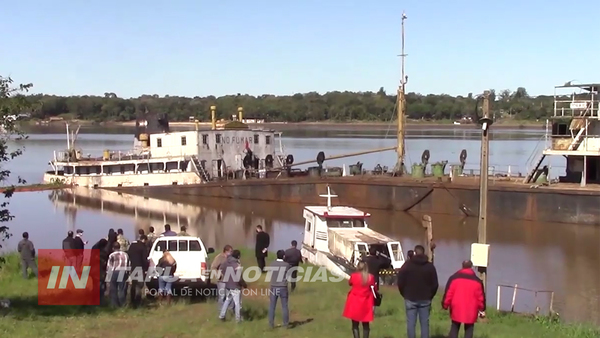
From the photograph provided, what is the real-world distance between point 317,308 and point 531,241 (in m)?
18.6

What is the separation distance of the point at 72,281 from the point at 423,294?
27.5 feet

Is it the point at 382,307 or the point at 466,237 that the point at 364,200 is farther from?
the point at 382,307

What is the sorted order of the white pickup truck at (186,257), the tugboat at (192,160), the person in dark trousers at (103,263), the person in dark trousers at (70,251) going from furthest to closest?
the tugboat at (192,160)
the person in dark trousers at (70,251)
the white pickup truck at (186,257)
the person in dark trousers at (103,263)

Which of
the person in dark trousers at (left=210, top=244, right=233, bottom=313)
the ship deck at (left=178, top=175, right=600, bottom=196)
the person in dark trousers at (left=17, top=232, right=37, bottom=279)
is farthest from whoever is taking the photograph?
the ship deck at (left=178, top=175, right=600, bottom=196)

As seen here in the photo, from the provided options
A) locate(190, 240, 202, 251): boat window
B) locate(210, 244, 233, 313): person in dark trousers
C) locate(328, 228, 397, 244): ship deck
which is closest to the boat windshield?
locate(328, 228, 397, 244): ship deck

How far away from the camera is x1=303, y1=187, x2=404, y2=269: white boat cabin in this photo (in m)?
18.8

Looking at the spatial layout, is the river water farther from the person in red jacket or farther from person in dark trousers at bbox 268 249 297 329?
the person in red jacket

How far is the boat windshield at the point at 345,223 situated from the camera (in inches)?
Answer: 829

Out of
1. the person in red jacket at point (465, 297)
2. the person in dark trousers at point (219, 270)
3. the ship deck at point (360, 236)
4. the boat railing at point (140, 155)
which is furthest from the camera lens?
the boat railing at point (140, 155)

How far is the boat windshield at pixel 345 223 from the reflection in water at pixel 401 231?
3279 mm

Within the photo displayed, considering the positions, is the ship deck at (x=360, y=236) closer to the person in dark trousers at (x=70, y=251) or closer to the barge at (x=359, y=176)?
the person in dark trousers at (x=70, y=251)

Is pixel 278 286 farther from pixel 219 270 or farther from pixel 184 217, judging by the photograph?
pixel 184 217

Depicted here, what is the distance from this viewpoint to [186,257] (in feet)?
49.6

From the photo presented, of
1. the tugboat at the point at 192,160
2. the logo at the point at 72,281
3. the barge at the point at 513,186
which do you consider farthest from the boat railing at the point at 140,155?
the logo at the point at 72,281
